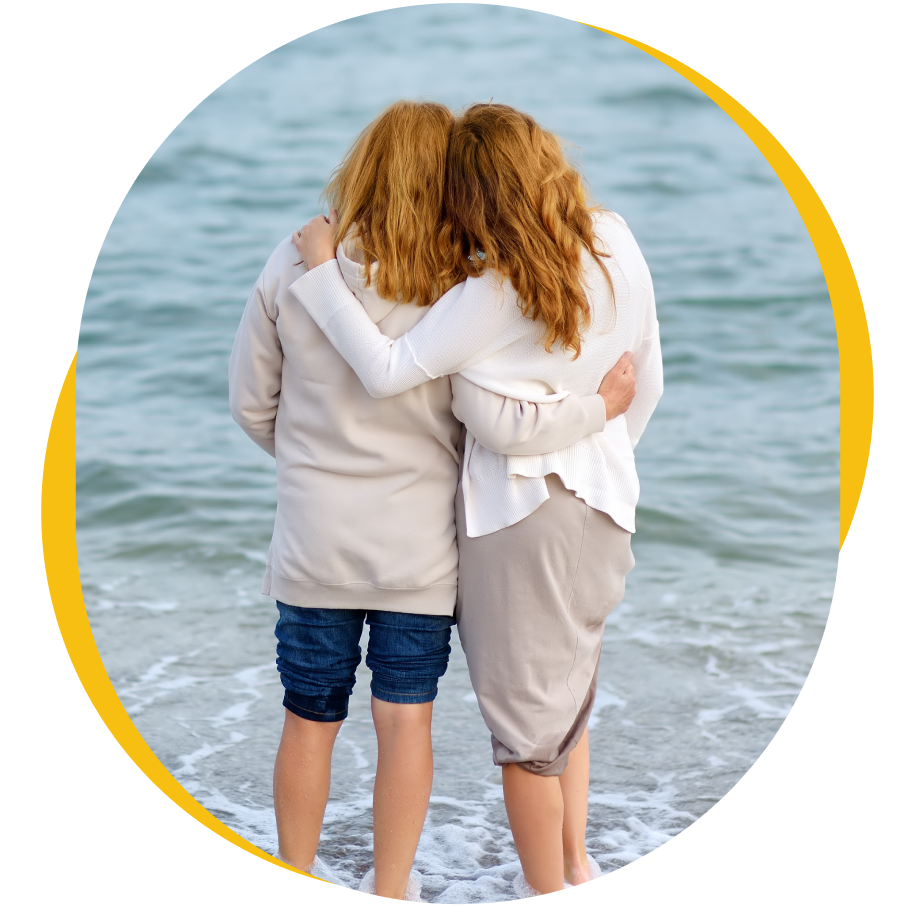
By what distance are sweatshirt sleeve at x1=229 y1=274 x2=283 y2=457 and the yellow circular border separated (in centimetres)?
29

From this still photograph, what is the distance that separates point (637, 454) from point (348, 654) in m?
3.38

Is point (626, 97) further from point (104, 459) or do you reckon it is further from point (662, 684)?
point (662, 684)

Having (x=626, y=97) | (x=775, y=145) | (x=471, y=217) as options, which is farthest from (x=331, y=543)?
(x=626, y=97)

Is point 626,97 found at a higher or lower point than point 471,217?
higher

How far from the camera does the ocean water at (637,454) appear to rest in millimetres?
2844

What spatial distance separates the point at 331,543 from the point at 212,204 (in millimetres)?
6856

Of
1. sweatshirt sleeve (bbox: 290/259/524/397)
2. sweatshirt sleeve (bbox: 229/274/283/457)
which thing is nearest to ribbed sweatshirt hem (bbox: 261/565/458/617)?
sweatshirt sleeve (bbox: 229/274/283/457)

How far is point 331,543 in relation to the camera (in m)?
1.84

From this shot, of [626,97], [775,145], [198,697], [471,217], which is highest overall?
[626,97]

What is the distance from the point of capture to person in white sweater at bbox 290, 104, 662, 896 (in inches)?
65.5

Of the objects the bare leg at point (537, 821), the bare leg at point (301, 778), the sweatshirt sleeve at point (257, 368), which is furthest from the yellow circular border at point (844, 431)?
the bare leg at point (537, 821)

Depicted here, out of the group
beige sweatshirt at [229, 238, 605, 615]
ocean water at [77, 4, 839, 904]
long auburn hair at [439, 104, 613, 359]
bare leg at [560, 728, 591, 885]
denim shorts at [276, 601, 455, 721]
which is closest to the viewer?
long auburn hair at [439, 104, 613, 359]

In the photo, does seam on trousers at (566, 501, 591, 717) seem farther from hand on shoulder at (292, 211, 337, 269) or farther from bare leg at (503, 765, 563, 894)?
hand on shoulder at (292, 211, 337, 269)

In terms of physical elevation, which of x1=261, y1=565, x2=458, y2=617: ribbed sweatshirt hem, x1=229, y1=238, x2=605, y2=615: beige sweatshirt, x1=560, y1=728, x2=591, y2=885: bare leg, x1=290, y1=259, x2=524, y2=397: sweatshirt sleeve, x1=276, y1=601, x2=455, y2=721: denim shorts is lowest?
x1=560, y1=728, x2=591, y2=885: bare leg
